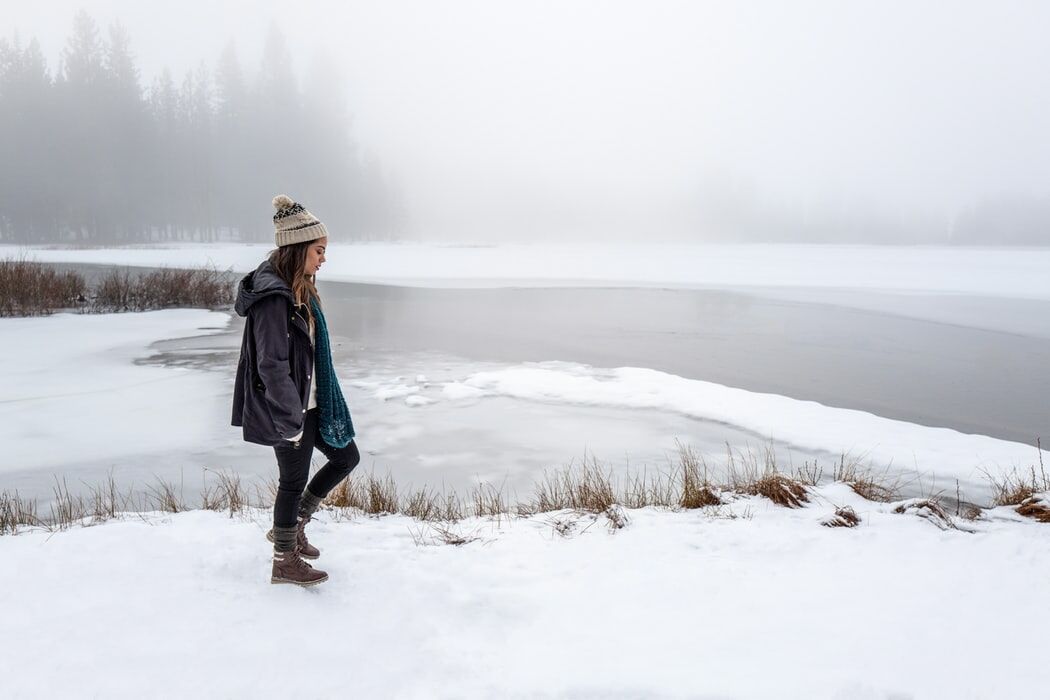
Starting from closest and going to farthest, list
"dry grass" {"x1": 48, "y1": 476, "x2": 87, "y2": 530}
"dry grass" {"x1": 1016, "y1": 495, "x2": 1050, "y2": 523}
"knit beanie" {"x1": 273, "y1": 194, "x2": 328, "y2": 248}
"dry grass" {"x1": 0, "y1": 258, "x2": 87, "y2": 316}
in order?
"knit beanie" {"x1": 273, "y1": 194, "x2": 328, "y2": 248}, "dry grass" {"x1": 48, "y1": 476, "x2": 87, "y2": 530}, "dry grass" {"x1": 1016, "y1": 495, "x2": 1050, "y2": 523}, "dry grass" {"x1": 0, "y1": 258, "x2": 87, "y2": 316}

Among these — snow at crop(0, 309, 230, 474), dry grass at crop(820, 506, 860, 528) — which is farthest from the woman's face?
snow at crop(0, 309, 230, 474)

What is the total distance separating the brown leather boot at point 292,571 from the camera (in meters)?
3.35

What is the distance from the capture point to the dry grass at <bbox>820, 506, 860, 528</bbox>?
4.41m

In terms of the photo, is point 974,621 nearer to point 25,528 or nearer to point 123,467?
point 25,528

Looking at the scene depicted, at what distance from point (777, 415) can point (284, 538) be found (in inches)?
257

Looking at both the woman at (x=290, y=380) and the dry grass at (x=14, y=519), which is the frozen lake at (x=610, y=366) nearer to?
the dry grass at (x=14, y=519)

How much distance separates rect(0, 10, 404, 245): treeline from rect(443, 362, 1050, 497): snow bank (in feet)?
163

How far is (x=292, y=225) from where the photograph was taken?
10.3 ft

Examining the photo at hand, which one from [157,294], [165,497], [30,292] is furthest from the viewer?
[157,294]

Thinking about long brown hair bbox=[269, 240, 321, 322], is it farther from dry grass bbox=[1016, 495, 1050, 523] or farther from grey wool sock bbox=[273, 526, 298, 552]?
dry grass bbox=[1016, 495, 1050, 523]

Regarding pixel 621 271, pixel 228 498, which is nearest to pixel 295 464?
pixel 228 498

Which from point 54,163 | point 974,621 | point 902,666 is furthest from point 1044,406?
point 54,163

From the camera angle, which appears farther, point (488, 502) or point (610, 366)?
point (610, 366)

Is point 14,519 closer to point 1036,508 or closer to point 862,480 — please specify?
point 862,480
